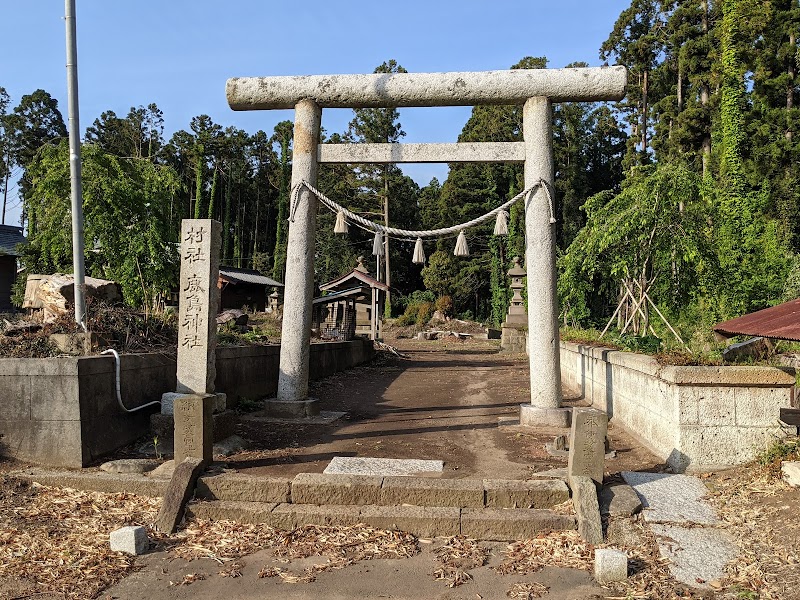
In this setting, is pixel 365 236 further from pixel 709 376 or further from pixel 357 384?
pixel 709 376

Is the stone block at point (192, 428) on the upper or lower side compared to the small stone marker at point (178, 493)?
upper

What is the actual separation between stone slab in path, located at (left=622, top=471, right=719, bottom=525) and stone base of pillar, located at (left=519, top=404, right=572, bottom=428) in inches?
85.5

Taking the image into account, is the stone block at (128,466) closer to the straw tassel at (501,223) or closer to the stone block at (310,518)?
the stone block at (310,518)

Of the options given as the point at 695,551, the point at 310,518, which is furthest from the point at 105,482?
the point at 695,551

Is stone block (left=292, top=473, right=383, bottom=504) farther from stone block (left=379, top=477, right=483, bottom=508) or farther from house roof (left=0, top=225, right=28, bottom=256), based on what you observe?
house roof (left=0, top=225, right=28, bottom=256)

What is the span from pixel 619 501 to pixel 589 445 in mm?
509

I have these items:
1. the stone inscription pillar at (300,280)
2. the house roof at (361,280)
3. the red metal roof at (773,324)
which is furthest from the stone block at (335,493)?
the house roof at (361,280)

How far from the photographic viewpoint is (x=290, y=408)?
8.97 m

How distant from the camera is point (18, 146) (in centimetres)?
4428

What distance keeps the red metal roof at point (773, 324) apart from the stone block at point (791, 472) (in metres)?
1.09

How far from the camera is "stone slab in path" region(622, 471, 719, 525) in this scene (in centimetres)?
500

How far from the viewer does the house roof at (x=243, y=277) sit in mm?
37094

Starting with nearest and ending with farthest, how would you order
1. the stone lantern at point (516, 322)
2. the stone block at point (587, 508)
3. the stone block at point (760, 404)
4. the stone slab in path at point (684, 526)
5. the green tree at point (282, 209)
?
the stone slab in path at point (684, 526) → the stone block at point (587, 508) → the stone block at point (760, 404) → the stone lantern at point (516, 322) → the green tree at point (282, 209)

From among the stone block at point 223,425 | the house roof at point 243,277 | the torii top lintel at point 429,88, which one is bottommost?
the stone block at point 223,425
